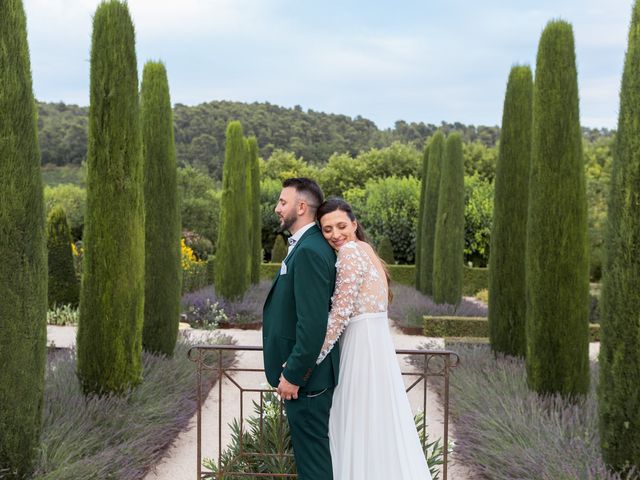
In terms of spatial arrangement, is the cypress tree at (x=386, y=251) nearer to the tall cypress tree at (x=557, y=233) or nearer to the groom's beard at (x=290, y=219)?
the tall cypress tree at (x=557, y=233)

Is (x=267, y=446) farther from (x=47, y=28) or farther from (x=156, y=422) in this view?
(x=47, y=28)

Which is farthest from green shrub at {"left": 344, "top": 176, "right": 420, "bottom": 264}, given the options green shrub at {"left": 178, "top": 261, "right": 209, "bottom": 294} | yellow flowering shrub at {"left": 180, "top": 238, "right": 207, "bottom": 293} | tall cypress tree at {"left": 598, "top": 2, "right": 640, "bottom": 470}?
tall cypress tree at {"left": 598, "top": 2, "right": 640, "bottom": 470}

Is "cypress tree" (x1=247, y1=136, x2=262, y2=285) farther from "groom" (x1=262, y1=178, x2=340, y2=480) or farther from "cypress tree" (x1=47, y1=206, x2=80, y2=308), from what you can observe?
"groom" (x1=262, y1=178, x2=340, y2=480)

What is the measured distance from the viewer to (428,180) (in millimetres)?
17219

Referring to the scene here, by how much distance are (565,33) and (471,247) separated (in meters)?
20.3

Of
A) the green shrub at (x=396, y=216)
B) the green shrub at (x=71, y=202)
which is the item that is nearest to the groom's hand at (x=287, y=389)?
the green shrub at (x=396, y=216)

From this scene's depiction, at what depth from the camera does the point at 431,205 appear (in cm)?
1675

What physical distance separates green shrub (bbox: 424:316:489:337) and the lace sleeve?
32.4 ft

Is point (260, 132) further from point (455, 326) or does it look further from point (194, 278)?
point (455, 326)

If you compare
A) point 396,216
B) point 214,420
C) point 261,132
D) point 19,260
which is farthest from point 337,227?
point 261,132

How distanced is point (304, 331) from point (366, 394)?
0.60 meters

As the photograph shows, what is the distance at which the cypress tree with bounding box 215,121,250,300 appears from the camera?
14982mm

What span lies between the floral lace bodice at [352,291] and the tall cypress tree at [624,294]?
216cm

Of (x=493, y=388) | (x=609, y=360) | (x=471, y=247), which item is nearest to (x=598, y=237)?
(x=471, y=247)
